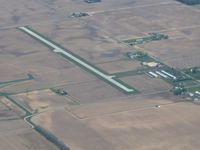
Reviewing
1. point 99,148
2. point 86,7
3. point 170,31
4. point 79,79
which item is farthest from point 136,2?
point 99,148

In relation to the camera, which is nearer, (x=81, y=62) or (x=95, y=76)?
(x=95, y=76)

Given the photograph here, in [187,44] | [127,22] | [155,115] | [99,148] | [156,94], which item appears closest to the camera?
[99,148]

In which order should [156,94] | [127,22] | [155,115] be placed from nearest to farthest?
[155,115] < [156,94] < [127,22]

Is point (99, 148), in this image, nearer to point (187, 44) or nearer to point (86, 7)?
point (187, 44)

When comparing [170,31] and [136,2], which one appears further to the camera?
[136,2]

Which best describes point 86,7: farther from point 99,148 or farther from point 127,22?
point 99,148

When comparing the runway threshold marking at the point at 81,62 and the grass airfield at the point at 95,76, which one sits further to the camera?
the runway threshold marking at the point at 81,62

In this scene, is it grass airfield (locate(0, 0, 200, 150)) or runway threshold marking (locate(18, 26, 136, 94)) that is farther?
runway threshold marking (locate(18, 26, 136, 94))
